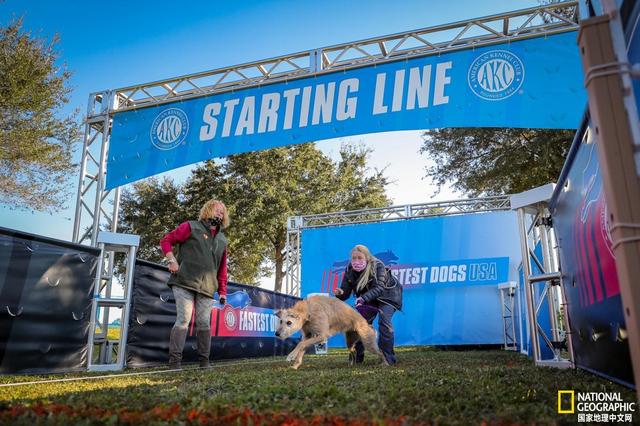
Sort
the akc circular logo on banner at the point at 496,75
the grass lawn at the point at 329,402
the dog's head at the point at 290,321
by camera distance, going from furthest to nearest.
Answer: the akc circular logo on banner at the point at 496,75, the dog's head at the point at 290,321, the grass lawn at the point at 329,402

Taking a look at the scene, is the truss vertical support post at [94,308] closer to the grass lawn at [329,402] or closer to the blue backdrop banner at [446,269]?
the grass lawn at [329,402]

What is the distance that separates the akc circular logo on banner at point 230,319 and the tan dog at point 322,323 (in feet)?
9.78

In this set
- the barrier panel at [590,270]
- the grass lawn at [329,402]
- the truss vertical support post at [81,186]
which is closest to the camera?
the grass lawn at [329,402]

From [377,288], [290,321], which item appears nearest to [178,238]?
[290,321]

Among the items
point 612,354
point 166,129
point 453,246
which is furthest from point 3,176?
point 612,354

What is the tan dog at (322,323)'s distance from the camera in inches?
221

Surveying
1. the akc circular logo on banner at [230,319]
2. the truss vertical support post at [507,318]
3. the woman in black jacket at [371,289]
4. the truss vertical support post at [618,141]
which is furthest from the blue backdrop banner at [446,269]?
the truss vertical support post at [618,141]

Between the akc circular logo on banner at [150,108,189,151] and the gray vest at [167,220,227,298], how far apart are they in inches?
148

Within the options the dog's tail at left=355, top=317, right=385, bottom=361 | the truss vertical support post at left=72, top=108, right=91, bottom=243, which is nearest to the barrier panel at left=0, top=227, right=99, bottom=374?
the truss vertical support post at left=72, top=108, right=91, bottom=243

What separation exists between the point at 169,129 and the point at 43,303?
193 inches

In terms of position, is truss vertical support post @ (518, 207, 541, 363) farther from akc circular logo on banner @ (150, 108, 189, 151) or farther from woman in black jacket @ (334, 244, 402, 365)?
akc circular logo on banner @ (150, 108, 189, 151)

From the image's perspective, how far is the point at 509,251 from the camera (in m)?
13.0

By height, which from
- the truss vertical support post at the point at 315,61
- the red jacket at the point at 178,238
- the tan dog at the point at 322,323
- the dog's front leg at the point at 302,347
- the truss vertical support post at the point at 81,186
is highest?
the truss vertical support post at the point at 315,61

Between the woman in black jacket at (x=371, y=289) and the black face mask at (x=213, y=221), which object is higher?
the black face mask at (x=213, y=221)
